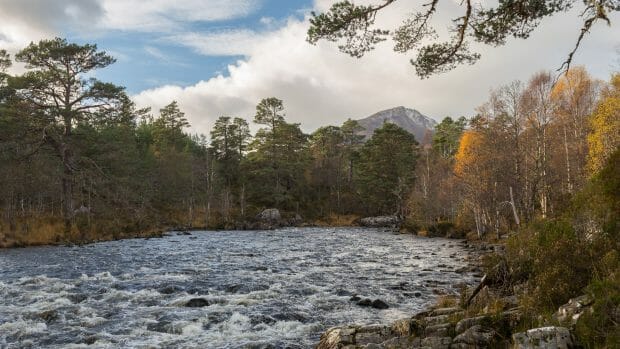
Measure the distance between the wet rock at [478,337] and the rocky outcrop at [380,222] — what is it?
2321 inches

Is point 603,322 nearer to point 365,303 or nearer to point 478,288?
point 478,288

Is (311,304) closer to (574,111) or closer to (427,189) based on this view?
(574,111)

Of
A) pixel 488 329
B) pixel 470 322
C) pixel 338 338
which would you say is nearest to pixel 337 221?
pixel 338 338

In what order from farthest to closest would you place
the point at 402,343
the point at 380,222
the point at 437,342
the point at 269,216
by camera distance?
the point at 380,222 → the point at 269,216 → the point at 402,343 → the point at 437,342

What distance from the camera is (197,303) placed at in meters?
14.5

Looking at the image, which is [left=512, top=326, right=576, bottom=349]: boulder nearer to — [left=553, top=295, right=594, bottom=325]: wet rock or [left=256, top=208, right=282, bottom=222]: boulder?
[left=553, top=295, right=594, bottom=325]: wet rock

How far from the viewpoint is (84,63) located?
36.7m

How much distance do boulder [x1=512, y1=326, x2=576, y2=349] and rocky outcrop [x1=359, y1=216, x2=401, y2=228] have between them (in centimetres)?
6022

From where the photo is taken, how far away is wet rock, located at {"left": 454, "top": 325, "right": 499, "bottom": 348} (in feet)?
23.8

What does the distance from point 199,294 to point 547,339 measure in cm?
1291

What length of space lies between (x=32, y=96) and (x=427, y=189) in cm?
4633

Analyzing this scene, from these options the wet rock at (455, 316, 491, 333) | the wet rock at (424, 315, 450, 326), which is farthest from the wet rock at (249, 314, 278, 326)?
the wet rock at (455, 316, 491, 333)

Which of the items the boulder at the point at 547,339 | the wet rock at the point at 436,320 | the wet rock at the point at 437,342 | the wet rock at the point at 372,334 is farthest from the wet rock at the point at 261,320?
the boulder at the point at 547,339

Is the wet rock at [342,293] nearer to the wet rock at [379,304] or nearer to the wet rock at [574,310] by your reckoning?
the wet rock at [379,304]
